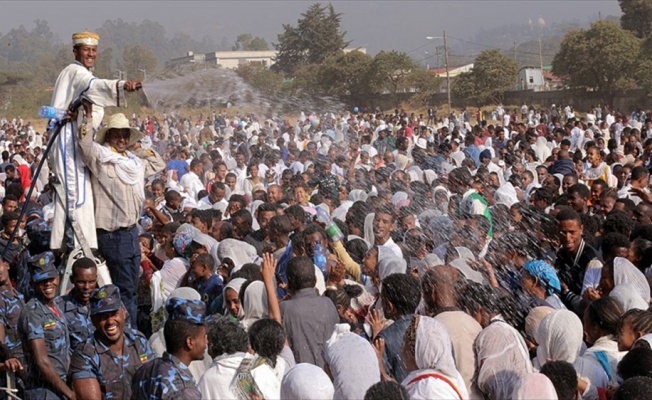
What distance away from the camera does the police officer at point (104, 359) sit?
4.52 metres

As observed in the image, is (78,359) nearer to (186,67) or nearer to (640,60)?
(186,67)

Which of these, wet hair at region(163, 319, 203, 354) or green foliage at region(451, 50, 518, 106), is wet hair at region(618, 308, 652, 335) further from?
green foliage at region(451, 50, 518, 106)

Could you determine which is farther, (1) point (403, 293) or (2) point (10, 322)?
(2) point (10, 322)

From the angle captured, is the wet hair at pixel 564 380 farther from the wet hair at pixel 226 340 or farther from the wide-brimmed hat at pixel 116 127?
the wide-brimmed hat at pixel 116 127

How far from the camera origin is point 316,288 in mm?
5949

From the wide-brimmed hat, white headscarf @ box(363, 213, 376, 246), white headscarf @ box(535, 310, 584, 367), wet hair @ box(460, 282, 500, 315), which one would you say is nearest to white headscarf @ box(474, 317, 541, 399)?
white headscarf @ box(535, 310, 584, 367)

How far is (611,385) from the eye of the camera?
4586mm

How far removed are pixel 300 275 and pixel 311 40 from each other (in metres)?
52.9

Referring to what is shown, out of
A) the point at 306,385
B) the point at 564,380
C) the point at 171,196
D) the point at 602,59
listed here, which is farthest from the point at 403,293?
the point at 602,59

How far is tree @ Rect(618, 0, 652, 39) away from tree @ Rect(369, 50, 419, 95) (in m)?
13.9

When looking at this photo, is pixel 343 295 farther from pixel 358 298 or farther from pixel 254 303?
pixel 254 303

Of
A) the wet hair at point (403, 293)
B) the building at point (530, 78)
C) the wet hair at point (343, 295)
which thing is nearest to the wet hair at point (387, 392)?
the wet hair at point (403, 293)

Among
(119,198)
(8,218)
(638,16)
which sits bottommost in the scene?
(8,218)

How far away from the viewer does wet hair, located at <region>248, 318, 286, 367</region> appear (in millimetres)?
4609
